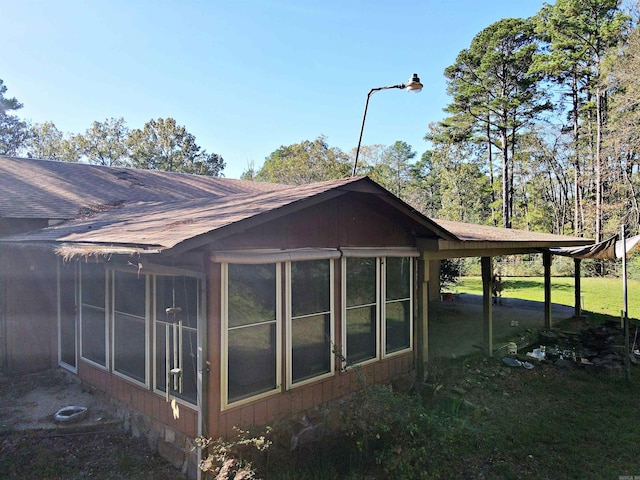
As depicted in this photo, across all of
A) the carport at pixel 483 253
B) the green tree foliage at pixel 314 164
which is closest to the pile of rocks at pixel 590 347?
the carport at pixel 483 253

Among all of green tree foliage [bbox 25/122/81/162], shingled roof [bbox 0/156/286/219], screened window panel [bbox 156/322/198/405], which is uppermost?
green tree foliage [bbox 25/122/81/162]

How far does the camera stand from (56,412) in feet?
16.6

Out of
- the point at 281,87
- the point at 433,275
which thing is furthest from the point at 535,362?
the point at 281,87

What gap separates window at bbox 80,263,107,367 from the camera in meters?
5.34

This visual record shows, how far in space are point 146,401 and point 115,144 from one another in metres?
33.9

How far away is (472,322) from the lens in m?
11.1

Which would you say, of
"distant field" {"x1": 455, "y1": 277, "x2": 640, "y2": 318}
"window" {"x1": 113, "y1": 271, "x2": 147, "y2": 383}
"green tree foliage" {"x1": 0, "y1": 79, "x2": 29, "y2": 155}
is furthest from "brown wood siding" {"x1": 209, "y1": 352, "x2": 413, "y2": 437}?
"green tree foliage" {"x1": 0, "y1": 79, "x2": 29, "y2": 155}

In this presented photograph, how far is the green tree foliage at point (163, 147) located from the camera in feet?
110

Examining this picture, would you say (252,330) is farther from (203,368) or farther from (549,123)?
(549,123)

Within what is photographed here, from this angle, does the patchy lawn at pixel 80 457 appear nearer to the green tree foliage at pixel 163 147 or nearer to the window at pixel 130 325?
the window at pixel 130 325

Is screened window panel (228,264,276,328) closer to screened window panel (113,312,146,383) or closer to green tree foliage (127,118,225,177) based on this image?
screened window panel (113,312,146,383)

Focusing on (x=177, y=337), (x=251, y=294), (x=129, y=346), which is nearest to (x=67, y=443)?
(x=129, y=346)

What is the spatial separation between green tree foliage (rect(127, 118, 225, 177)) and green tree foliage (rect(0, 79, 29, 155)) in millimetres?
7472

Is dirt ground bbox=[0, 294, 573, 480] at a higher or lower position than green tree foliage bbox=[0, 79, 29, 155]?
lower
